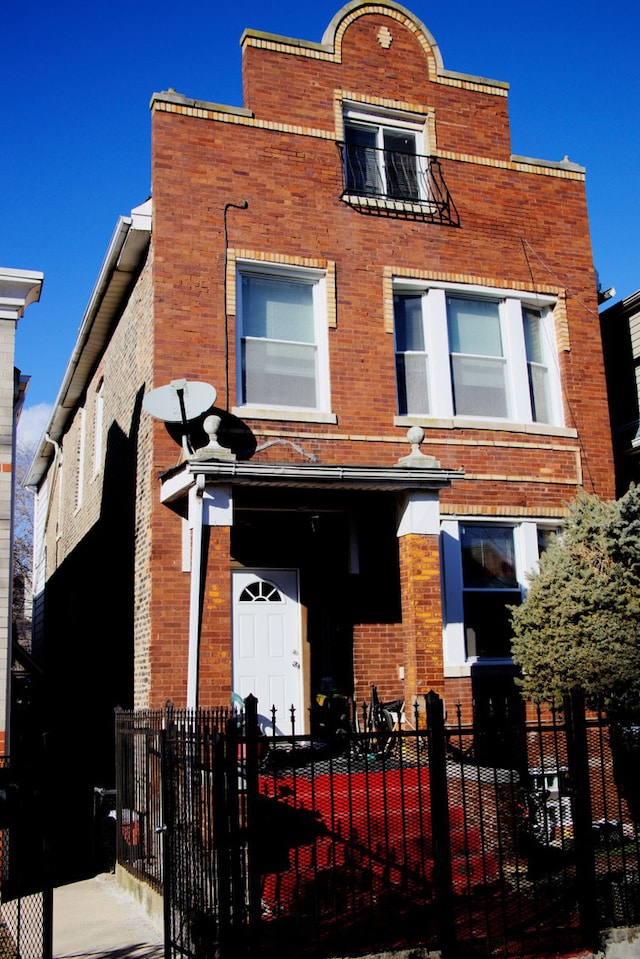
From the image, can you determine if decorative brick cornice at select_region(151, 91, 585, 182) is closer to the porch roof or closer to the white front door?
the porch roof

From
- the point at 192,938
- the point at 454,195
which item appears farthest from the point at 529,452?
the point at 192,938

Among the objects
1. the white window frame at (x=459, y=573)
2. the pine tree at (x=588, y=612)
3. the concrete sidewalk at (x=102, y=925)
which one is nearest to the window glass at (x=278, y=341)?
the white window frame at (x=459, y=573)

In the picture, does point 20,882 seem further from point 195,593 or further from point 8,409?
point 8,409

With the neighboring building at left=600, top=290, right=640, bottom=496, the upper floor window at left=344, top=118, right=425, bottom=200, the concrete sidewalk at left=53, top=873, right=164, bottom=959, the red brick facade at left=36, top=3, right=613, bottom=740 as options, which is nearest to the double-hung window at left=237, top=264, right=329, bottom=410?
the red brick facade at left=36, top=3, right=613, bottom=740

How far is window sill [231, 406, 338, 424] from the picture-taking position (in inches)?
443

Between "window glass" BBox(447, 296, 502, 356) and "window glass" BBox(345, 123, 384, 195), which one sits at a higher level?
"window glass" BBox(345, 123, 384, 195)

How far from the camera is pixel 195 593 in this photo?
9844 millimetres

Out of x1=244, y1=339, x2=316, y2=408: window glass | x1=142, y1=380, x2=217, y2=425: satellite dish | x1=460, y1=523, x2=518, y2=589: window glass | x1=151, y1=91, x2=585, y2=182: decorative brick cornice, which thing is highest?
x1=151, y1=91, x2=585, y2=182: decorative brick cornice

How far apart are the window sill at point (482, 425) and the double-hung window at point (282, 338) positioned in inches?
46.3

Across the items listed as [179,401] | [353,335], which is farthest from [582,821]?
[353,335]

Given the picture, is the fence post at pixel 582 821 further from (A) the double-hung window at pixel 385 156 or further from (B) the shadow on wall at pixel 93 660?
(A) the double-hung window at pixel 385 156

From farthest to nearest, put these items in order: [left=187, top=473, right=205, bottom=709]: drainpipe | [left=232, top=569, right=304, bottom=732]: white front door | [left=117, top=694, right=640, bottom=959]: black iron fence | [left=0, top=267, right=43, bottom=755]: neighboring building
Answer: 1. [left=232, top=569, right=304, bottom=732]: white front door
2. [left=187, top=473, right=205, bottom=709]: drainpipe
3. [left=0, top=267, right=43, bottom=755]: neighboring building
4. [left=117, top=694, right=640, bottom=959]: black iron fence

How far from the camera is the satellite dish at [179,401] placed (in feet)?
33.9

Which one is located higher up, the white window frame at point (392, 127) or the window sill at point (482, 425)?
the white window frame at point (392, 127)
